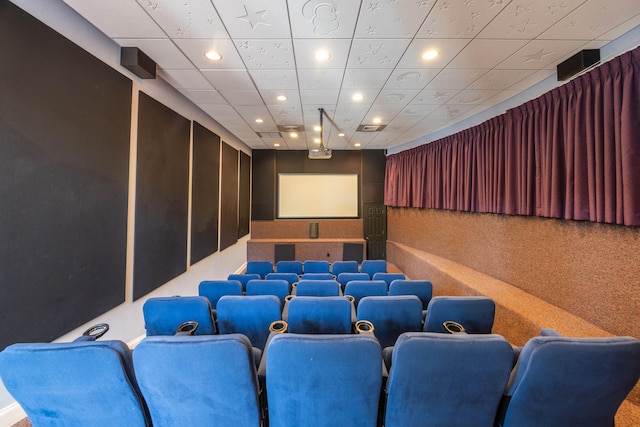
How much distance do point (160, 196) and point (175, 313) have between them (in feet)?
5.82

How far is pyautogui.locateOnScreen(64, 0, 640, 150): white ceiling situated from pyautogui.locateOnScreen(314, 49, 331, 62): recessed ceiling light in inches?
2.4

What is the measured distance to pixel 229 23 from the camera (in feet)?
6.61

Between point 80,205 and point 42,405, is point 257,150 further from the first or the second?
point 42,405

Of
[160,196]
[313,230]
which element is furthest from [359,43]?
[313,230]

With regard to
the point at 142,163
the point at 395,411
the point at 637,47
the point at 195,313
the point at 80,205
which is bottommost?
the point at 395,411

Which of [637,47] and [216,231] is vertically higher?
[637,47]

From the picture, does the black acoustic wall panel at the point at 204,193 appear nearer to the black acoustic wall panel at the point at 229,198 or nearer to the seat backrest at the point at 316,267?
the black acoustic wall panel at the point at 229,198

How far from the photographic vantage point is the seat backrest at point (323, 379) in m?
1.10

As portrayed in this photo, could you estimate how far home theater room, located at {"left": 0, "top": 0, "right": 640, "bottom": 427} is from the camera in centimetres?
112

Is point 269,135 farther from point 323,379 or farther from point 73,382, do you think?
point 323,379

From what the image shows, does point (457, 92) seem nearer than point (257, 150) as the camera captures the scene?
Yes

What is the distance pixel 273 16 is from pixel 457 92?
274 cm

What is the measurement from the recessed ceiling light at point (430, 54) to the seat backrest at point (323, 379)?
2771 millimetres

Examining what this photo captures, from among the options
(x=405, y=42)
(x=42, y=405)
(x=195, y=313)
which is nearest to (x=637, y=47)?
(x=405, y=42)
